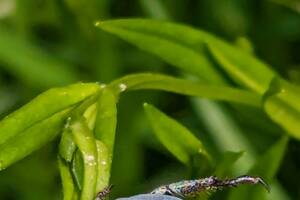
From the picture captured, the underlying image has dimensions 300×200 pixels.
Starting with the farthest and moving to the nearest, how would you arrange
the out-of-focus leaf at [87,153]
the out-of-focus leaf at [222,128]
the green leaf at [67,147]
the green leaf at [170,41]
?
the out-of-focus leaf at [222,128]
the green leaf at [170,41]
the green leaf at [67,147]
the out-of-focus leaf at [87,153]

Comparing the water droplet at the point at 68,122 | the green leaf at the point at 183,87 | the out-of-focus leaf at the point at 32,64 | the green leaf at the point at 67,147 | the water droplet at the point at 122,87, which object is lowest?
the green leaf at the point at 67,147

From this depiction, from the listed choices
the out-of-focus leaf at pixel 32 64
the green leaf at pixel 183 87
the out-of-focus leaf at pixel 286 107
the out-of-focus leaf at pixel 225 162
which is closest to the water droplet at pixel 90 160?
the green leaf at pixel 183 87

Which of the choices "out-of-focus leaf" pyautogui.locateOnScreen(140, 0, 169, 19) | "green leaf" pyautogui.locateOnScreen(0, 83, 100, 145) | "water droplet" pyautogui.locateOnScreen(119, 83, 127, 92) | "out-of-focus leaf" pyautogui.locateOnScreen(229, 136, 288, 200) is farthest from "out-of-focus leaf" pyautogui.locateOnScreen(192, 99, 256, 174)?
"green leaf" pyautogui.locateOnScreen(0, 83, 100, 145)

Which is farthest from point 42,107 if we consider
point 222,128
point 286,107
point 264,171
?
point 222,128

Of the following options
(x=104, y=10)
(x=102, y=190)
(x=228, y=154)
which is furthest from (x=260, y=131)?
(x=102, y=190)

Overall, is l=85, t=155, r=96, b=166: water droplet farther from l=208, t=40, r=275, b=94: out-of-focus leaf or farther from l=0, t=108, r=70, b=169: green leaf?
l=208, t=40, r=275, b=94: out-of-focus leaf

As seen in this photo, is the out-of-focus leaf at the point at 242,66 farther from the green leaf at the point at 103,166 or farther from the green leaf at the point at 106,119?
the green leaf at the point at 103,166

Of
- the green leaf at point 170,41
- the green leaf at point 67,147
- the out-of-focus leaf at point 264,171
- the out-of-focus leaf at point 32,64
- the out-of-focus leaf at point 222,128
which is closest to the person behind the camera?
the green leaf at point 67,147
